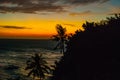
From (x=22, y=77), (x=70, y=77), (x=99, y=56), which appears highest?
(x=99, y=56)

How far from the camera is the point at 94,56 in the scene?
21906mm

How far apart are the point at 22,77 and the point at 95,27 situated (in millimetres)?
57781

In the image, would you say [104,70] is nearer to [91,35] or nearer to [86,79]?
[86,79]

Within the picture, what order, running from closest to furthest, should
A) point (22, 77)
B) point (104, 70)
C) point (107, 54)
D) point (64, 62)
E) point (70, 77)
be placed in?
point (104, 70)
point (107, 54)
point (70, 77)
point (64, 62)
point (22, 77)

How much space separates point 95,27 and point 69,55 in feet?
12.1

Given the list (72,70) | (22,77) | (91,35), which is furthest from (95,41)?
(22,77)

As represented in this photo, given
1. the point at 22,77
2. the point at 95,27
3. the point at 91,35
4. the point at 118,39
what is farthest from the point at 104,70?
the point at 22,77

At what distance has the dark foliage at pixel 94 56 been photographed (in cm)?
1992

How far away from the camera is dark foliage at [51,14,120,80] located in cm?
1992

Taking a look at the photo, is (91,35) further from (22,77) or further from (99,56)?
(22,77)

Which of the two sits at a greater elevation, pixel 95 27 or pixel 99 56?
pixel 95 27

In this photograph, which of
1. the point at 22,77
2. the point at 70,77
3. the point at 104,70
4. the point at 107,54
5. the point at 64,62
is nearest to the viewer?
the point at 104,70

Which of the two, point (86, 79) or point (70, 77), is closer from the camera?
point (86, 79)

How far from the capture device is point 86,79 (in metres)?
21.1
